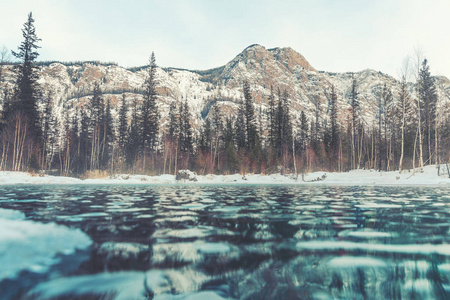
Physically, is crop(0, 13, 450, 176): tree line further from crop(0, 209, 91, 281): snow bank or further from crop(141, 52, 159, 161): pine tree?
crop(0, 209, 91, 281): snow bank

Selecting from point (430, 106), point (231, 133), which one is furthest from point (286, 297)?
point (430, 106)

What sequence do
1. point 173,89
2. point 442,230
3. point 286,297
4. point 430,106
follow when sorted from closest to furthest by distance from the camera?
point 286,297 → point 442,230 → point 430,106 → point 173,89

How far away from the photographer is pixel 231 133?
4319cm

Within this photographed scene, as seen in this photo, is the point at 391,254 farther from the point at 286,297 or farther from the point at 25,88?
the point at 25,88

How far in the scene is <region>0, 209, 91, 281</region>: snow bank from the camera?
1.97m

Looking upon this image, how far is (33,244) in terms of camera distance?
254 centimetres

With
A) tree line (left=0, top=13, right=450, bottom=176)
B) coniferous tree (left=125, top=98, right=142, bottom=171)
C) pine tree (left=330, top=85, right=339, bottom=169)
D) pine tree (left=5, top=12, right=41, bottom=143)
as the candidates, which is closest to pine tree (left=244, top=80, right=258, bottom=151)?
tree line (left=0, top=13, right=450, bottom=176)

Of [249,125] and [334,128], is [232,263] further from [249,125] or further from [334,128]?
[334,128]

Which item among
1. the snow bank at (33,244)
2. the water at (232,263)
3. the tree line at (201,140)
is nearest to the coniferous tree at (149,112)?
the tree line at (201,140)

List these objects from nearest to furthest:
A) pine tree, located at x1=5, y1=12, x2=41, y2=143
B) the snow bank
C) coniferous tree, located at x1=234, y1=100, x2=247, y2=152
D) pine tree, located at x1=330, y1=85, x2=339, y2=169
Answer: the snow bank
pine tree, located at x1=5, y1=12, x2=41, y2=143
coniferous tree, located at x1=234, y1=100, x2=247, y2=152
pine tree, located at x1=330, y1=85, x2=339, y2=169

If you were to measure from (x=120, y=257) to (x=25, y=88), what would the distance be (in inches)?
1463

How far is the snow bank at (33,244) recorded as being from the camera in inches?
77.7

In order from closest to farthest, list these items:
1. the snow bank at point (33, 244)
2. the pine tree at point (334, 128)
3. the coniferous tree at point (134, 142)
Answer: the snow bank at point (33, 244) → the coniferous tree at point (134, 142) → the pine tree at point (334, 128)

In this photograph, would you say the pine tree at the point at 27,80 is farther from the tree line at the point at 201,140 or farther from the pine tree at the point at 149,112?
the pine tree at the point at 149,112
